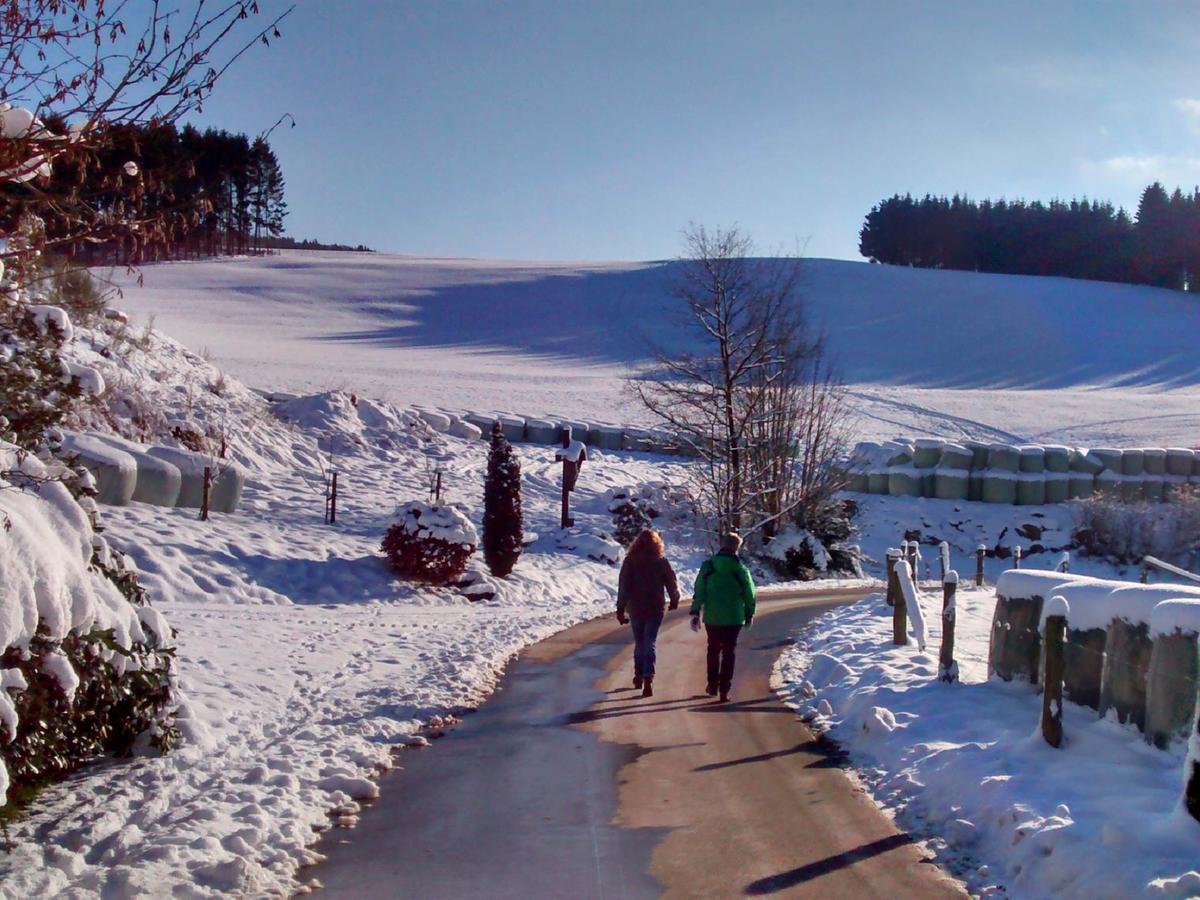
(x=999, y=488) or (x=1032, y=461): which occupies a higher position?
(x=1032, y=461)

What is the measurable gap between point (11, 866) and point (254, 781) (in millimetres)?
1857

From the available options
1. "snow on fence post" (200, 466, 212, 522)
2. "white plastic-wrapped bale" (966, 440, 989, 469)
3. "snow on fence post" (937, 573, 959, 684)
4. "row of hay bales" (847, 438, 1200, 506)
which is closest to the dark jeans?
"snow on fence post" (937, 573, 959, 684)

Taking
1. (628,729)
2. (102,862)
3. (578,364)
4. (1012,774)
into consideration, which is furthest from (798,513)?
(578,364)

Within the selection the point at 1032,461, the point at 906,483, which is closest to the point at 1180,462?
the point at 1032,461

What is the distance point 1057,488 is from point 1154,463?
12.8 feet

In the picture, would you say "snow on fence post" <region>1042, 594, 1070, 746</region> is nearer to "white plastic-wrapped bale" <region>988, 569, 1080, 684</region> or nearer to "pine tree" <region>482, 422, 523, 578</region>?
"white plastic-wrapped bale" <region>988, 569, 1080, 684</region>

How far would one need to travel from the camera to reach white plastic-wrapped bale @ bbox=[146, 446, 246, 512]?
20828 millimetres

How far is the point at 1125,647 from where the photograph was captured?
309 inches

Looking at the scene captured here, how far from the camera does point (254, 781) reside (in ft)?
24.8

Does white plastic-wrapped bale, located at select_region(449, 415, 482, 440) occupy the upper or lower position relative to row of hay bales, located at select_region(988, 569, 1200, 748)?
lower

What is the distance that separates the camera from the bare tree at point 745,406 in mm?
28312

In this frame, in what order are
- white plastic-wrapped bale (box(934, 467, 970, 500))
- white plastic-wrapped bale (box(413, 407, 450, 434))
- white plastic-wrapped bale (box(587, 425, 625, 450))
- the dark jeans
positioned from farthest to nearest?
white plastic-wrapped bale (box(934, 467, 970, 500)) → white plastic-wrapped bale (box(587, 425, 625, 450)) → white plastic-wrapped bale (box(413, 407, 450, 434)) → the dark jeans

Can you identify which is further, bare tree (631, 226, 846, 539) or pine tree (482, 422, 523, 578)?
bare tree (631, 226, 846, 539)

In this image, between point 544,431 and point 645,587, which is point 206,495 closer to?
point 645,587
